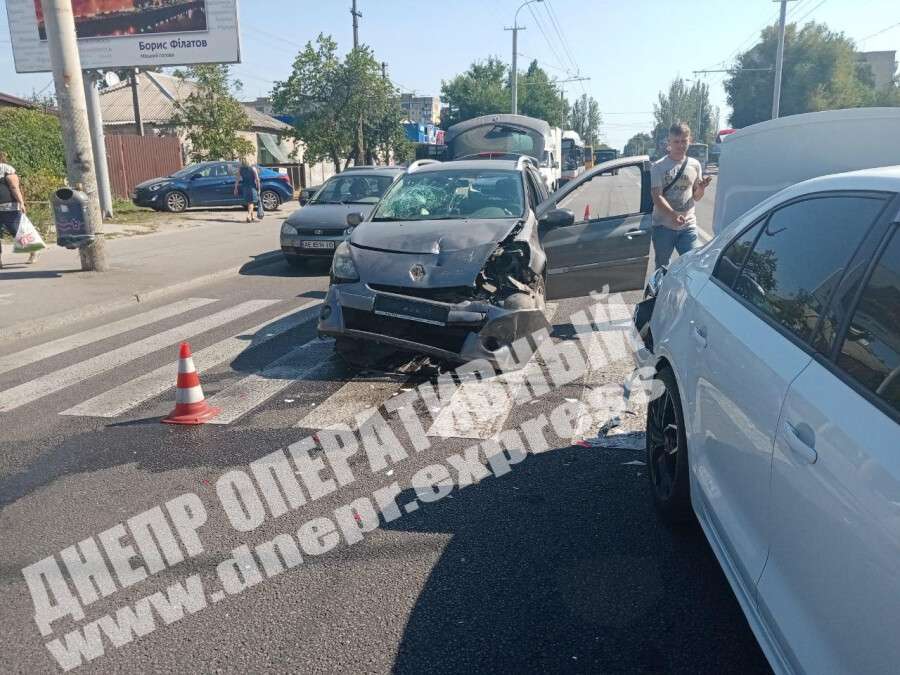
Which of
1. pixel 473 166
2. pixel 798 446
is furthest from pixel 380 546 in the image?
pixel 473 166

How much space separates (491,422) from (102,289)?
23.5 ft

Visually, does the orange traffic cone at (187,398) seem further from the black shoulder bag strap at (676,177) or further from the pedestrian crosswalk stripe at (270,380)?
the black shoulder bag strap at (676,177)

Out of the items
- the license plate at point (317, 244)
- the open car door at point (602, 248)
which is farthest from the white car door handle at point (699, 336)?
the license plate at point (317, 244)

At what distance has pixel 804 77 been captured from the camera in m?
81.9

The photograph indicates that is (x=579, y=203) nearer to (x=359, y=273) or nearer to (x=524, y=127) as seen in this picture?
(x=524, y=127)

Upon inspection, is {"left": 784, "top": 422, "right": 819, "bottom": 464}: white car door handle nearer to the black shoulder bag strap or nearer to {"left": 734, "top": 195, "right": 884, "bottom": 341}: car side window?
{"left": 734, "top": 195, "right": 884, "bottom": 341}: car side window

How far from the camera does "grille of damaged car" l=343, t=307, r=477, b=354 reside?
591 centimetres

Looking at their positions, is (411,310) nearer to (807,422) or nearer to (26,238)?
(807,422)

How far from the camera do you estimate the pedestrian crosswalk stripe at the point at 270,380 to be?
5.62 metres

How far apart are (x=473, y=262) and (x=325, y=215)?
6.63 m

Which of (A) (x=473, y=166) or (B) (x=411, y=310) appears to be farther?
(A) (x=473, y=166)

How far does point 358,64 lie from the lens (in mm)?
28797

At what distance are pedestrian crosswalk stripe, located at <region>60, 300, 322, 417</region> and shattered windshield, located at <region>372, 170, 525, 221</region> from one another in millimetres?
1746

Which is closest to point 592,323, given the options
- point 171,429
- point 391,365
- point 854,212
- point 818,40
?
point 391,365
